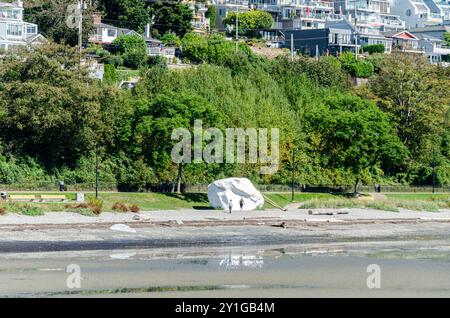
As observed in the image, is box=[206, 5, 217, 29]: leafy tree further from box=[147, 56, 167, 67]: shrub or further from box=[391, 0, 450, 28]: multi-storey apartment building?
box=[391, 0, 450, 28]: multi-storey apartment building

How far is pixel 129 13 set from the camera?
12494cm

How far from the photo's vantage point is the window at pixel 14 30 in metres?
105

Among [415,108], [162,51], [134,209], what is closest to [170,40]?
[162,51]

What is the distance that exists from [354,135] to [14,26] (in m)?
42.0

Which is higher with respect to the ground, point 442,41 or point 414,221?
point 442,41

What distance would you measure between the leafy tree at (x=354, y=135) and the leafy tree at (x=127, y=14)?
146ft

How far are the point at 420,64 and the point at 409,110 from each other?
9.14 m

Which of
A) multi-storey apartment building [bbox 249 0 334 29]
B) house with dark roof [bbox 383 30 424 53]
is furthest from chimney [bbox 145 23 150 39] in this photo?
house with dark roof [bbox 383 30 424 53]

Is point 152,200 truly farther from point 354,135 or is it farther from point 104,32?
point 104,32

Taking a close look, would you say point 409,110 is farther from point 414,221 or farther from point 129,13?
point 129,13

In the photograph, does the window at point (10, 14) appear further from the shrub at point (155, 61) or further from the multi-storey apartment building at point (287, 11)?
the multi-storey apartment building at point (287, 11)

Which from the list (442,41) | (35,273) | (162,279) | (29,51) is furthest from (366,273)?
(442,41)

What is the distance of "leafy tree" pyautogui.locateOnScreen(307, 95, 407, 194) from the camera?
8219cm

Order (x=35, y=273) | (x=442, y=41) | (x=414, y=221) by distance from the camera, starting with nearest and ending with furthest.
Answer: (x=35, y=273) < (x=414, y=221) < (x=442, y=41)
